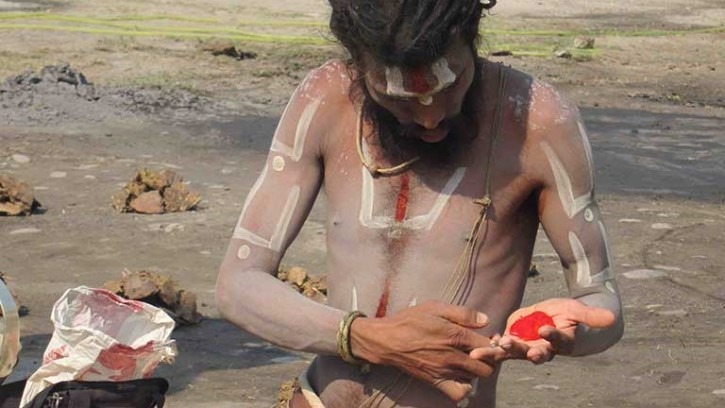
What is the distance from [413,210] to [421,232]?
0.05 meters

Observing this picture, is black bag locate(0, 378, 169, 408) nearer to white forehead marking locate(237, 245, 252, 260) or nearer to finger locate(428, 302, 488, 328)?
white forehead marking locate(237, 245, 252, 260)

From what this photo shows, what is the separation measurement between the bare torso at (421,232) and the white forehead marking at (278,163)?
10cm

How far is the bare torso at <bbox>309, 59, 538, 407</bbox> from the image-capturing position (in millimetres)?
3529

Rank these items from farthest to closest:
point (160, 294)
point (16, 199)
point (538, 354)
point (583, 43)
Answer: point (583, 43) → point (16, 199) → point (160, 294) → point (538, 354)

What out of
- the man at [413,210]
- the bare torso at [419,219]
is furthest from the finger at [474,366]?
the bare torso at [419,219]

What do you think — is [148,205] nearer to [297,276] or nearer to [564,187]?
[297,276]

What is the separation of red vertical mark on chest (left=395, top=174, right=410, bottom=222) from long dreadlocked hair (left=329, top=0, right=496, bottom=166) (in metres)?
0.31

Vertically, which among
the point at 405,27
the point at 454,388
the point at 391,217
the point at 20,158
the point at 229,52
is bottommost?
the point at 229,52

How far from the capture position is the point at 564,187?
353 cm

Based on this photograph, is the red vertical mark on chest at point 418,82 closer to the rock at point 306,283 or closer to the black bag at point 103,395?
the black bag at point 103,395

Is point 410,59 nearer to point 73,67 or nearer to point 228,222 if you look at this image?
point 228,222

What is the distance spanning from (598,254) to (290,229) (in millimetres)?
686

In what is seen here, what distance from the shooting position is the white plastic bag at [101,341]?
3.94 m

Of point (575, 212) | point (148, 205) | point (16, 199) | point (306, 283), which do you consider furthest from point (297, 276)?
point (575, 212)
